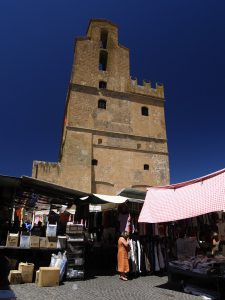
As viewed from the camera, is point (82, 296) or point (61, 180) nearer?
point (82, 296)

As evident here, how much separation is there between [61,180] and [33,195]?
9.28 meters

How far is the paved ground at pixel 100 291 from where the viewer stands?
231 inches

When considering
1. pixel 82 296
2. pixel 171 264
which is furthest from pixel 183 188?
pixel 82 296

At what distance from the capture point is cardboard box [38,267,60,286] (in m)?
6.69

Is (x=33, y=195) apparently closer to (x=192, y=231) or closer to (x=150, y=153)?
(x=192, y=231)

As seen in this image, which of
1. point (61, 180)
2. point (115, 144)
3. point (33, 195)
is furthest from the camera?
point (115, 144)

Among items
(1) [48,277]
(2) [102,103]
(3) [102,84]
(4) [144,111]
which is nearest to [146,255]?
(1) [48,277]

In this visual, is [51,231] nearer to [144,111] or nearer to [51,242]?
[51,242]

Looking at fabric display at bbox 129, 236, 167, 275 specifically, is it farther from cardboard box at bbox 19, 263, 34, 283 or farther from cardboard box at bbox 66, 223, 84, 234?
cardboard box at bbox 19, 263, 34, 283

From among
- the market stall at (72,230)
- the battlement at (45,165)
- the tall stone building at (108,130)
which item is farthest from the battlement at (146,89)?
the market stall at (72,230)

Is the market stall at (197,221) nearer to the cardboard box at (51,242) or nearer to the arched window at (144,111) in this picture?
the cardboard box at (51,242)

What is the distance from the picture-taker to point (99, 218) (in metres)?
12.3

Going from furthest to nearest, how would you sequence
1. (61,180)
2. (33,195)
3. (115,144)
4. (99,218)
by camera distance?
(115,144) < (61,180) < (99,218) < (33,195)

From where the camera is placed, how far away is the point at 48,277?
6.78 metres
